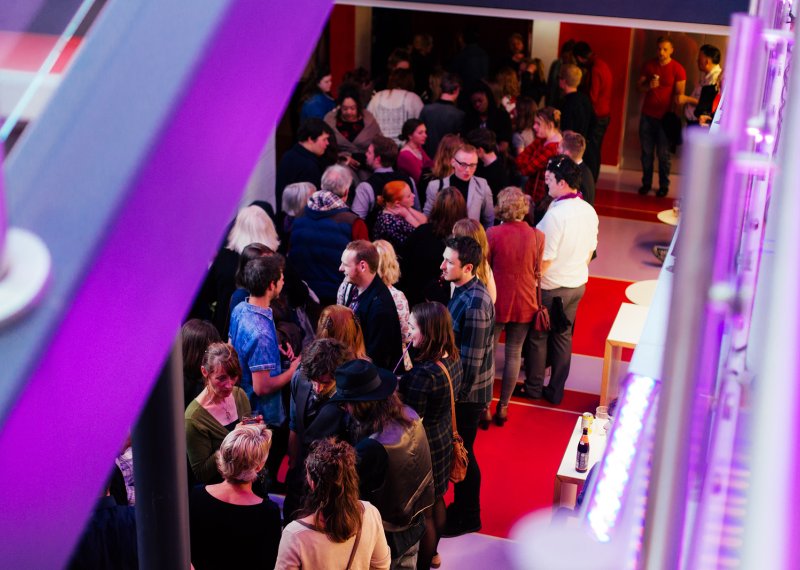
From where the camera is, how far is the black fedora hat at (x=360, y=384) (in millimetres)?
4020

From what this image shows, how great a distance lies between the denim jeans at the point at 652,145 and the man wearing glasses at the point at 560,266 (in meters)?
5.93

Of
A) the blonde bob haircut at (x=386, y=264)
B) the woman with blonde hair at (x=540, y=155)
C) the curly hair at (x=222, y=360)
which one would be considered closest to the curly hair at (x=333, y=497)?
the curly hair at (x=222, y=360)

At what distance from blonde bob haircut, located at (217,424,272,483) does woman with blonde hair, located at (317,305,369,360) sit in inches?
45.5

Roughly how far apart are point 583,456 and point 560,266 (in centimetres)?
209

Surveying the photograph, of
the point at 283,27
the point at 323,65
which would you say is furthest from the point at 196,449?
the point at 323,65

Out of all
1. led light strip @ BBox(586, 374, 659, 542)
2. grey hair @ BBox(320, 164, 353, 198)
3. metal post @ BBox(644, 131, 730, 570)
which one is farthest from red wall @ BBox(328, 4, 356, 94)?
metal post @ BBox(644, 131, 730, 570)

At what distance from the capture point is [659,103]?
39.9 ft

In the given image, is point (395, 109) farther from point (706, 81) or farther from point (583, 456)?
point (583, 456)

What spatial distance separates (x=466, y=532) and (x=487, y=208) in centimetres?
274

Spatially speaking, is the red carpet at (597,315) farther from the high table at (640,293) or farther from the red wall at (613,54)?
the red wall at (613,54)

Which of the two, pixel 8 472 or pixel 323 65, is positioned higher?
pixel 323 65

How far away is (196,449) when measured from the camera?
4203 millimetres

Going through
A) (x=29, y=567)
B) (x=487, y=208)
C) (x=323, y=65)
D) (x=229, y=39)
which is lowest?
(x=29, y=567)

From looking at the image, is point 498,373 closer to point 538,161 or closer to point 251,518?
point 538,161
